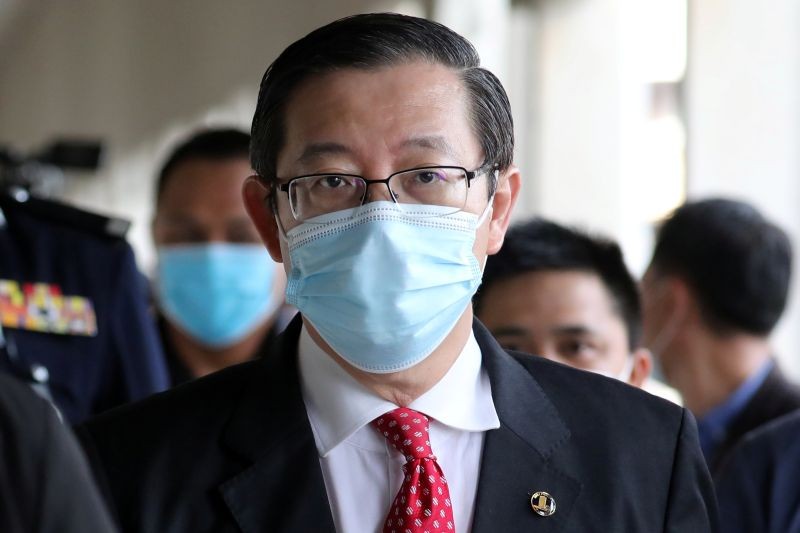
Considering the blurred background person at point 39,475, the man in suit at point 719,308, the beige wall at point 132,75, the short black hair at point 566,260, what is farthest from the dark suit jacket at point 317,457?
the beige wall at point 132,75

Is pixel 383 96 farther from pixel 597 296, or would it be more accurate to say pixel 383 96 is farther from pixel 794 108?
pixel 794 108

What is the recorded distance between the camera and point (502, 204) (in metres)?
1.84

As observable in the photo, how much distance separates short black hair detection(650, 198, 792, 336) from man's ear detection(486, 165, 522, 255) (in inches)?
62.1

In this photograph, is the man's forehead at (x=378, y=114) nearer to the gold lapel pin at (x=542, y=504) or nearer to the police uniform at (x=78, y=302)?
the gold lapel pin at (x=542, y=504)

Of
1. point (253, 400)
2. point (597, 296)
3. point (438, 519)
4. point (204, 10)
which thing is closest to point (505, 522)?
point (438, 519)

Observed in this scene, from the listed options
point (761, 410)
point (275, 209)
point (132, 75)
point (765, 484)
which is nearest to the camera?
point (275, 209)

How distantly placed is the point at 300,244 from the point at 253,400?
0.70 ft

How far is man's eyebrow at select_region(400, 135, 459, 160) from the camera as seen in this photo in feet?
5.48

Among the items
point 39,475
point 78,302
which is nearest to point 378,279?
point 39,475

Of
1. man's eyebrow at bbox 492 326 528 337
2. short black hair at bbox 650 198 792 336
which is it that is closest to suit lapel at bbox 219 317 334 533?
man's eyebrow at bbox 492 326 528 337

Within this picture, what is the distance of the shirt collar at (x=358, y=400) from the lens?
5.57ft

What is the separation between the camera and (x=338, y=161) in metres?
1.66

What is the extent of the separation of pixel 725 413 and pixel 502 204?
1601 millimetres

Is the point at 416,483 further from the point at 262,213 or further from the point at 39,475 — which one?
the point at 39,475
